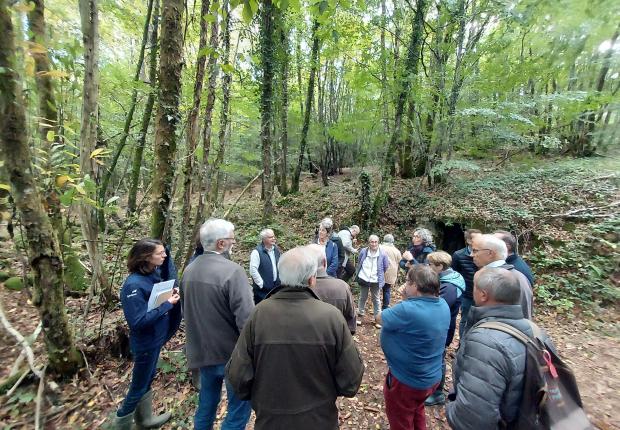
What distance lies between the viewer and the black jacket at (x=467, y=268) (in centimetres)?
407

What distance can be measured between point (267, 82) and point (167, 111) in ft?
21.3

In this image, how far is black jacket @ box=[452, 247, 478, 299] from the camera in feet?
13.4

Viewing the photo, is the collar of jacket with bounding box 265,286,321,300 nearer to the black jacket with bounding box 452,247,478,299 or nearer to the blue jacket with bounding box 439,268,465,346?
the blue jacket with bounding box 439,268,465,346

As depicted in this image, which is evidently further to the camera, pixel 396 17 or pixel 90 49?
pixel 396 17

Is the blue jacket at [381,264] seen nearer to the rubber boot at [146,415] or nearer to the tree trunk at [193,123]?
the tree trunk at [193,123]

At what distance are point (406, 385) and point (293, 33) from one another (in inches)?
552

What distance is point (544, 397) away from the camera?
1629 millimetres

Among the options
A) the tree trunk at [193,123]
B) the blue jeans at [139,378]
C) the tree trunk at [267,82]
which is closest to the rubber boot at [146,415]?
the blue jeans at [139,378]

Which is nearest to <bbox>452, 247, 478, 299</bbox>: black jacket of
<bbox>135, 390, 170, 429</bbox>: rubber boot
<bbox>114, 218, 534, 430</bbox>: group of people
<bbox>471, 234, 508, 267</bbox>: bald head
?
<bbox>114, 218, 534, 430</bbox>: group of people

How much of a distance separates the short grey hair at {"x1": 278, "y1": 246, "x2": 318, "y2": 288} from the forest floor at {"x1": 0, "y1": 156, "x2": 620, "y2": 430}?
250 centimetres

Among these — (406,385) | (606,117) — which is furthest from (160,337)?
(606,117)

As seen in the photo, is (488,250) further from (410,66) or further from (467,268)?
(410,66)

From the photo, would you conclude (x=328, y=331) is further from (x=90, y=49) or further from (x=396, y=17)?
(x=396, y=17)

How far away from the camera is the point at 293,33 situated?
41.6 ft
